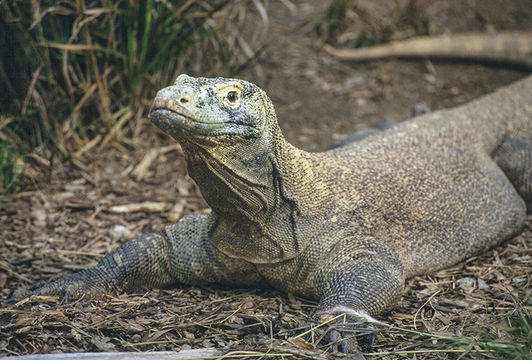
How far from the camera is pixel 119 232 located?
508cm

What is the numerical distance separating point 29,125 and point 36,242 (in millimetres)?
1372

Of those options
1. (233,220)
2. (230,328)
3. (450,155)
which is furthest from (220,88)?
(450,155)

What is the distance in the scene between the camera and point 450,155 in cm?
486

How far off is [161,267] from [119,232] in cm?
106

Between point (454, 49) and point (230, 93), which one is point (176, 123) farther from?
point (454, 49)

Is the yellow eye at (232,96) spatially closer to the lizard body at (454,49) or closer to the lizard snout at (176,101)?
the lizard snout at (176,101)

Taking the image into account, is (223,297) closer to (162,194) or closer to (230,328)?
(230,328)

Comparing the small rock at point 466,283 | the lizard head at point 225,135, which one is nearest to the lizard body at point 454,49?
the small rock at point 466,283

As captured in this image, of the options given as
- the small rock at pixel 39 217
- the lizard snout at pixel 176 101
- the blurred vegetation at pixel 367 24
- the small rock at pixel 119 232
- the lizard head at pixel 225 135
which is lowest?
the small rock at pixel 119 232

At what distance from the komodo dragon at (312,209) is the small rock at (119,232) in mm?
824

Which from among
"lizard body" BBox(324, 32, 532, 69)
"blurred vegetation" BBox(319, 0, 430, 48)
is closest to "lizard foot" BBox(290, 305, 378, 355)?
"lizard body" BBox(324, 32, 532, 69)

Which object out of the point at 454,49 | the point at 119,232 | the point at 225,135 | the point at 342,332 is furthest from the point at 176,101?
the point at 454,49

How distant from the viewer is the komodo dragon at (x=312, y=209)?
3279 millimetres

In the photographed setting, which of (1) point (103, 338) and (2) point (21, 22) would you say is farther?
(2) point (21, 22)
